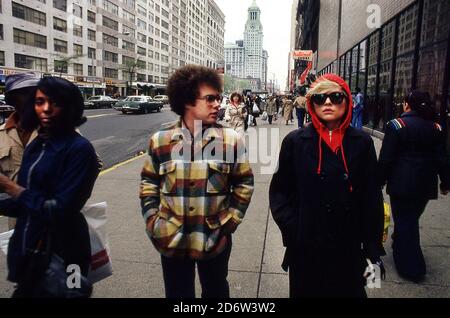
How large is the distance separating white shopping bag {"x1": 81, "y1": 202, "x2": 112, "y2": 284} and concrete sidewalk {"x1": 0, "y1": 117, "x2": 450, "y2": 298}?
864 millimetres

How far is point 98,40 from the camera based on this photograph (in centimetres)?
6725

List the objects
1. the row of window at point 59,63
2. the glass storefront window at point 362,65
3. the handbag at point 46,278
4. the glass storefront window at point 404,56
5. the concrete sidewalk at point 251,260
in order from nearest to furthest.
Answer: the handbag at point 46,278 < the concrete sidewalk at point 251,260 < the glass storefront window at point 404,56 < the glass storefront window at point 362,65 < the row of window at point 59,63

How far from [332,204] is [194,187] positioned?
2.66 feet

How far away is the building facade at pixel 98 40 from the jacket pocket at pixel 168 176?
28.8m

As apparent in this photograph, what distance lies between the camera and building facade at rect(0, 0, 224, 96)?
47.9 meters

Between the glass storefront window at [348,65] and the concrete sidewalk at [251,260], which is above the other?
the glass storefront window at [348,65]

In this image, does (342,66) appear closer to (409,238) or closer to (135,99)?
(135,99)

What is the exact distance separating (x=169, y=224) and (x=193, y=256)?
234mm

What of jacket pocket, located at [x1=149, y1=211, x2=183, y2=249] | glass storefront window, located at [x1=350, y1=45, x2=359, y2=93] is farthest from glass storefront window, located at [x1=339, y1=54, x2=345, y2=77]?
jacket pocket, located at [x1=149, y1=211, x2=183, y2=249]

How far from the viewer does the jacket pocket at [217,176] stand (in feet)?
7.24

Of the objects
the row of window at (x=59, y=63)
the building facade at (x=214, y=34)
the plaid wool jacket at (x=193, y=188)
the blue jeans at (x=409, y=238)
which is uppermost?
the building facade at (x=214, y=34)


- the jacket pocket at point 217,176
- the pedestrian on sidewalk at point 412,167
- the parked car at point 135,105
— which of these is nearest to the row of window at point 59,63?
the parked car at point 135,105

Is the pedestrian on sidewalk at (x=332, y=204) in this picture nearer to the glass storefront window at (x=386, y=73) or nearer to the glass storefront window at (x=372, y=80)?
the glass storefront window at (x=386, y=73)
